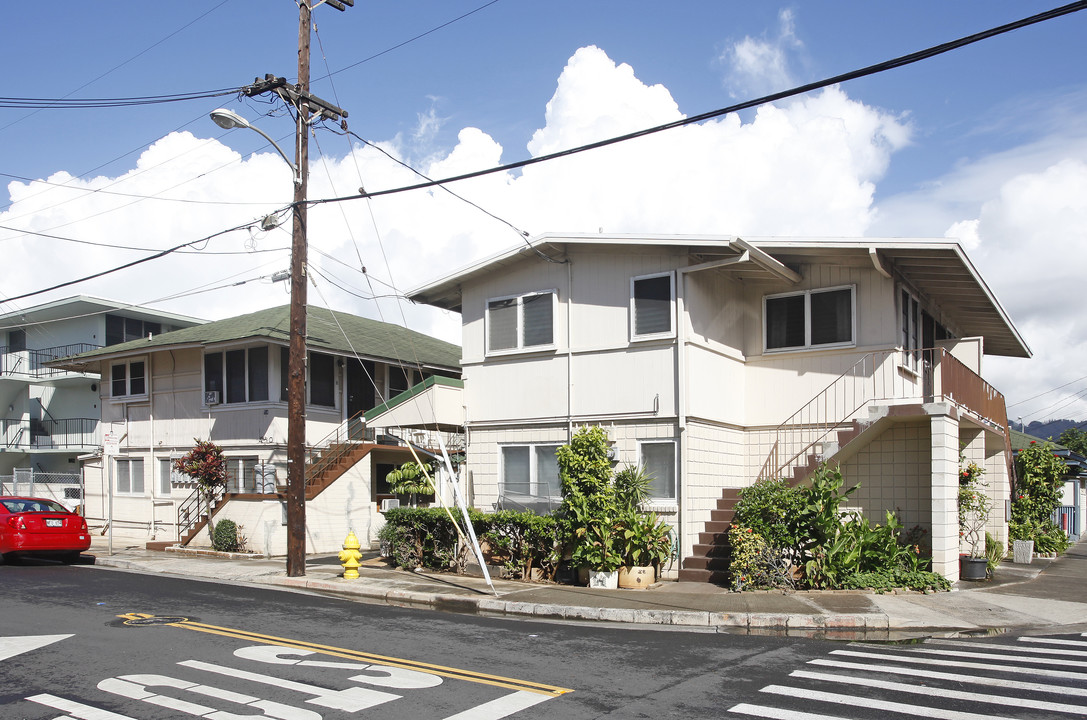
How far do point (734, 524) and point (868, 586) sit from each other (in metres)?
2.34

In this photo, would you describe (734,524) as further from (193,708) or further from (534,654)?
(193,708)

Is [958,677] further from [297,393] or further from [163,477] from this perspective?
[163,477]

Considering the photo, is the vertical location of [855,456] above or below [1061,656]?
above

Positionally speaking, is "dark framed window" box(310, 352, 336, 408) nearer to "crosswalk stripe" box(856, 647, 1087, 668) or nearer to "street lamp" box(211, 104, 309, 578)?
"street lamp" box(211, 104, 309, 578)

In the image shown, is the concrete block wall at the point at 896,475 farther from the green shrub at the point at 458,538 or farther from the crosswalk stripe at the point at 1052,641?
the green shrub at the point at 458,538

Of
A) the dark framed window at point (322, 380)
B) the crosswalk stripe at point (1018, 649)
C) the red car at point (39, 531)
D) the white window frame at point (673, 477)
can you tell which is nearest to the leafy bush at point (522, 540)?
the white window frame at point (673, 477)

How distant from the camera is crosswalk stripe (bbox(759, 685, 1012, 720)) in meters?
6.79

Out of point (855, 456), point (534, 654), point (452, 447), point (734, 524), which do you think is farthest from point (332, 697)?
point (452, 447)

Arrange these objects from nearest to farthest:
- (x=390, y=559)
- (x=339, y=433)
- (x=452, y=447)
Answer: (x=390, y=559) < (x=452, y=447) < (x=339, y=433)

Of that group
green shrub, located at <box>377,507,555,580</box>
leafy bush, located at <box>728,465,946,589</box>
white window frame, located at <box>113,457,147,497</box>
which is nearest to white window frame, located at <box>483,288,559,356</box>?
green shrub, located at <box>377,507,555,580</box>

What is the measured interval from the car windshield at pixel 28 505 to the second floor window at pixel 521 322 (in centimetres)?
1085

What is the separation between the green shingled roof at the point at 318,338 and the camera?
24.1 m

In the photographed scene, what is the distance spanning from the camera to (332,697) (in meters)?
7.30

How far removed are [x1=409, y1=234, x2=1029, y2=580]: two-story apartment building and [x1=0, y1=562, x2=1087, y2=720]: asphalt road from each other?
5.15m
